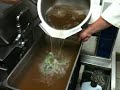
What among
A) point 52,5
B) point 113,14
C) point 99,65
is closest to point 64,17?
point 52,5

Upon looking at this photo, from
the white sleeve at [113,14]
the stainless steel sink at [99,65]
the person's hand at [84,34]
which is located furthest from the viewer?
the stainless steel sink at [99,65]

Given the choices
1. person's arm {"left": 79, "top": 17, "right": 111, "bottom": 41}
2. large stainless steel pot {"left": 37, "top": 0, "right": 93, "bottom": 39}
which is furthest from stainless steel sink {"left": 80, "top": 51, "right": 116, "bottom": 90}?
large stainless steel pot {"left": 37, "top": 0, "right": 93, "bottom": 39}

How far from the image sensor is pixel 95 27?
4.25 ft

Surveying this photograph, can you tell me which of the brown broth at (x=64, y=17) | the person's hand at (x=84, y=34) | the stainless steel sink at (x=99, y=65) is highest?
the brown broth at (x=64, y=17)

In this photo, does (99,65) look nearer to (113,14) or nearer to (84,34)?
(84,34)

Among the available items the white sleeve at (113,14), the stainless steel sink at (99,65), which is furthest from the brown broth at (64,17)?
the stainless steel sink at (99,65)

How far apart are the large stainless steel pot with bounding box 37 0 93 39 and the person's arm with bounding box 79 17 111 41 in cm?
7

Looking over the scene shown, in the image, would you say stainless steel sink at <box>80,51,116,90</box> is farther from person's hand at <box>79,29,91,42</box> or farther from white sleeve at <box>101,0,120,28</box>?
white sleeve at <box>101,0,120,28</box>

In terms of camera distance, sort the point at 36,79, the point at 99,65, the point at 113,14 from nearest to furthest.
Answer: the point at 113,14 < the point at 36,79 < the point at 99,65

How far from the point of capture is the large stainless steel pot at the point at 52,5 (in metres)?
1.26

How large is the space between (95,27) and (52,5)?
44cm

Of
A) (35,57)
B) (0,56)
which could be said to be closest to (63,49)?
(35,57)

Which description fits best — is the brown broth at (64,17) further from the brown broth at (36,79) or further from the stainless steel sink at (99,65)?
the stainless steel sink at (99,65)

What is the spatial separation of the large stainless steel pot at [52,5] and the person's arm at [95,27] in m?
0.07
